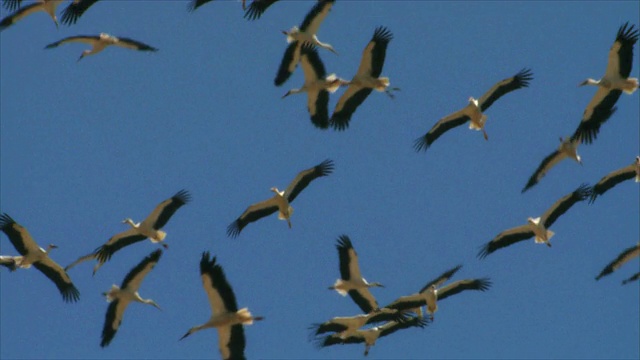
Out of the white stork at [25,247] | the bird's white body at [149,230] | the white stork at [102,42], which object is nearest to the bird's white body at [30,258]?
the white stork at [25,247]

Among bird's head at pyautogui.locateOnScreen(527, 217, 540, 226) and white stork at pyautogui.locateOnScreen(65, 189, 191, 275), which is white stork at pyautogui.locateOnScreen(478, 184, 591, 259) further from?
white stork at pyautogui.locateOnScreen(65, 189, 191, 275)

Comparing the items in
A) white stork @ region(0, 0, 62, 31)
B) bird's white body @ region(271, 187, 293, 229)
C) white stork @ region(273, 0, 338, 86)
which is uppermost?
white stork @ region(0, 0, 62, 31)

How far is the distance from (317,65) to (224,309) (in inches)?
228

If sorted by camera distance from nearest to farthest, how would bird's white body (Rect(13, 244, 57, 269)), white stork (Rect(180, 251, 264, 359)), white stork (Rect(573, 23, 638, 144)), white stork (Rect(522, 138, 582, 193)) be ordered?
white stork (Rect(180, 251, 264, 359)), white stork (Rect(573, 23, 638, 144)), bird's white body (Rect(13, 244, 57, 269)), white stork (Rect(522, 138, 582, 193))

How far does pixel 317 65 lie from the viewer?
90.9 ft

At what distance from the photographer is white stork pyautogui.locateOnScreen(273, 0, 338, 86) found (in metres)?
27.5

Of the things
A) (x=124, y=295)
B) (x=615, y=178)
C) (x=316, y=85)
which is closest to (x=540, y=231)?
(x=615, y=178)

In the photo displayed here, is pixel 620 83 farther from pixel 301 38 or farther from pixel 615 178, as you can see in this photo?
pixel 301 38

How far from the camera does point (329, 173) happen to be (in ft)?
91.5

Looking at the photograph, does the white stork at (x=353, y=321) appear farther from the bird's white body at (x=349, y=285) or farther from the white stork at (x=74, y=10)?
the white stork at (x=74, y=10)

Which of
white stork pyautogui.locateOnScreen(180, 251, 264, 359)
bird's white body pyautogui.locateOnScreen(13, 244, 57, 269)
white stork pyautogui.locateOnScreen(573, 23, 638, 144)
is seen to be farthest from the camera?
bird's white body pyautogui.locateOnScreen(13, 244, 57, 269)

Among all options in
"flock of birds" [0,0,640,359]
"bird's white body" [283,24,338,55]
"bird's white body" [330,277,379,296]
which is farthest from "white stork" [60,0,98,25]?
"bird's white body" [330,277,379,296]

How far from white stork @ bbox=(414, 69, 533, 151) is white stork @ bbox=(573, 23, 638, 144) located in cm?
Result: 129

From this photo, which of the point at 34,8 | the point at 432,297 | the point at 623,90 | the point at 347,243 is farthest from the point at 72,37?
the point at 623,90
